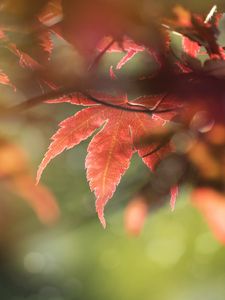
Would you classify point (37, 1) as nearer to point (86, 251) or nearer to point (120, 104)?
point (120, 104)

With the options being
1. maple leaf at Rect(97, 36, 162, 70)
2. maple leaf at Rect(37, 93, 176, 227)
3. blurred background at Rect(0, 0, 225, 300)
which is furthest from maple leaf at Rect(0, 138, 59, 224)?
blurred background at Rect(0, 0, 225, 300)

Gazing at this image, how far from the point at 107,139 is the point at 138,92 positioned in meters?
0.16

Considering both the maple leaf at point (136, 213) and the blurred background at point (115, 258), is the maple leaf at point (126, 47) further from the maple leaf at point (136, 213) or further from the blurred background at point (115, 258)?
the blurred background at point (115, 258)

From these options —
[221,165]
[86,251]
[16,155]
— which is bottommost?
[86,251]

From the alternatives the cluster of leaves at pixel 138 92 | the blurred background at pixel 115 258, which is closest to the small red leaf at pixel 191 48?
the cluster of leaves at pixel 138 92

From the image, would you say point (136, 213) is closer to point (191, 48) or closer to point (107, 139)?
point (107, 139)

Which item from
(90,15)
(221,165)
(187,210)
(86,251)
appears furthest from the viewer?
(86,251)

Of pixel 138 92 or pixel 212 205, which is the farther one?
pixel 212 205

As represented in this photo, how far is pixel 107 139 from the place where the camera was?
0.76 m

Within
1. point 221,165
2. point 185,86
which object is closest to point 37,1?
point 185,86

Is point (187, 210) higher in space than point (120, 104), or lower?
lower

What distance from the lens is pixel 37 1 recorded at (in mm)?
567

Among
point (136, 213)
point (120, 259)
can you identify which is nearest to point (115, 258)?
point (120, 259)

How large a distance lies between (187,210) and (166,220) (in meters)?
0.33
